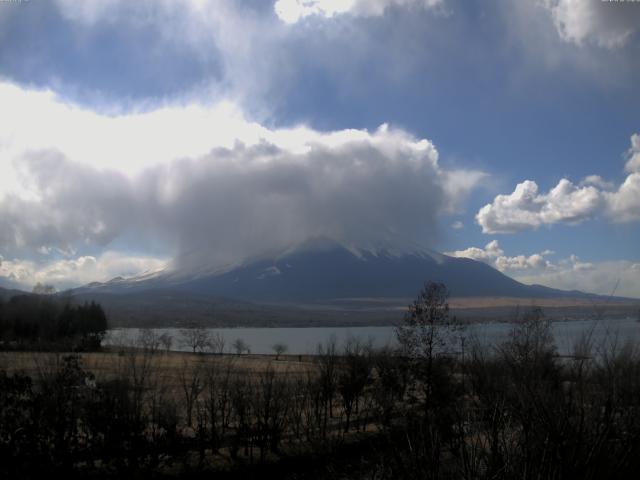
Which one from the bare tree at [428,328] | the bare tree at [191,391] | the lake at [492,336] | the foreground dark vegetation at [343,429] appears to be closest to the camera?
the foreground dark vegetation at [343,429]

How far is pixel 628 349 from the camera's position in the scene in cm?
1653

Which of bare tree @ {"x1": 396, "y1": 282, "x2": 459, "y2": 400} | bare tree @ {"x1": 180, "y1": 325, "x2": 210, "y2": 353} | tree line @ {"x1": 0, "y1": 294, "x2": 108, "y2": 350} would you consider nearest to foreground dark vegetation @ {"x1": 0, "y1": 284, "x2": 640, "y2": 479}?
bare tree @ {"x1": 396, "y1": 282, "x2": 459, "y2": 400}

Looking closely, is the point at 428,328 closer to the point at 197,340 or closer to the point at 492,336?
the point at 492,336

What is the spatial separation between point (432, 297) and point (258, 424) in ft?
51.7

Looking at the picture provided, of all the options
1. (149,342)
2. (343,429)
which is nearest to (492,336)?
(343,429)

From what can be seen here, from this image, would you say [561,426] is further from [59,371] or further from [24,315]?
[24,315]

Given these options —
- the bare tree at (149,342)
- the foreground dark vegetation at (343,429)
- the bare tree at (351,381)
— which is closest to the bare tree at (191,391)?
the foreground dark vegetation at (343,429)

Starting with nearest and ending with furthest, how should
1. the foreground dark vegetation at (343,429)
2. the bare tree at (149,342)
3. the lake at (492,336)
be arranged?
the foreground dark vegetation at (343,429)
the lake at (492,336)
the bare tree at (149,342)

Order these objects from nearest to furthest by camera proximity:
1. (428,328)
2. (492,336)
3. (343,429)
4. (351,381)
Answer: (343,429)
(351,381)
(428,328)
(492,336)

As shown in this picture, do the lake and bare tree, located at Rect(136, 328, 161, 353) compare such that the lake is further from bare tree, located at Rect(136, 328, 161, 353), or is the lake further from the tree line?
the tree line

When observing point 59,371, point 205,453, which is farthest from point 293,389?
point 59,371

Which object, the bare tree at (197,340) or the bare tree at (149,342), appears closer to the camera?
the bare tree at (149,342)

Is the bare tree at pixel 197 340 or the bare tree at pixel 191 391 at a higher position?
the bare tree at pixel 191 391

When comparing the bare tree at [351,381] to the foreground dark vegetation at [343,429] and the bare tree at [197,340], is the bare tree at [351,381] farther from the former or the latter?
the bare tree at [197,340]
